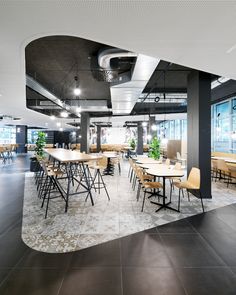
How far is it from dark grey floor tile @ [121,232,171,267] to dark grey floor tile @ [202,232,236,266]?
71 centimetres

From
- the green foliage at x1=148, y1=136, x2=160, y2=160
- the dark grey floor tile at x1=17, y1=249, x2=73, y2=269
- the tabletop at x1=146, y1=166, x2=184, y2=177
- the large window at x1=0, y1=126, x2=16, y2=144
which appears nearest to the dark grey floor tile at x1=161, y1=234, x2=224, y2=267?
the tabletop at x1=146, y1=166, x2=184, y2=177

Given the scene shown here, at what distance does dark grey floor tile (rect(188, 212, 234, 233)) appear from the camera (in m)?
2.84

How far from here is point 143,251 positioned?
7.46 ft

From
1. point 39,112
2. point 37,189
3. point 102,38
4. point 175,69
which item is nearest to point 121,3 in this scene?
point 102,38

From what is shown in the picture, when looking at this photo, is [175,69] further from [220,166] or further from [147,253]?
[147,253]

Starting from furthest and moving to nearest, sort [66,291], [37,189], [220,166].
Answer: [220,166], [37,189], [66,291]

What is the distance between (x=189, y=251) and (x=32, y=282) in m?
1.87

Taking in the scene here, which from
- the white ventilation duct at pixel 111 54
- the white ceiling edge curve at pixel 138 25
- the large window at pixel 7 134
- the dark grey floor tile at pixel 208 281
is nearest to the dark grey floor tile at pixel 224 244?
the dark grey floor tile at pixel 208 281

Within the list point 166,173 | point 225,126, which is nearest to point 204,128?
point 166,173

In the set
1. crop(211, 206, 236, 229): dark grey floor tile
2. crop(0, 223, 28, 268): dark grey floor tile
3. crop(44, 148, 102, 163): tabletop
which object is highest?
crop(44, 148, 102, 163): tabletop

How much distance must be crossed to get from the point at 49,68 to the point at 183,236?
17.4ft

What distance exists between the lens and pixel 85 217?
329 cm

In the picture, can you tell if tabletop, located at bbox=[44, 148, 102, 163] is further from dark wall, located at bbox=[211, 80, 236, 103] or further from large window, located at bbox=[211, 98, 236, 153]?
large window, located at bbox=[211, 98, 236, 153]

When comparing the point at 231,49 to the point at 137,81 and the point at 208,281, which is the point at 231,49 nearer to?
the point at 137,81
